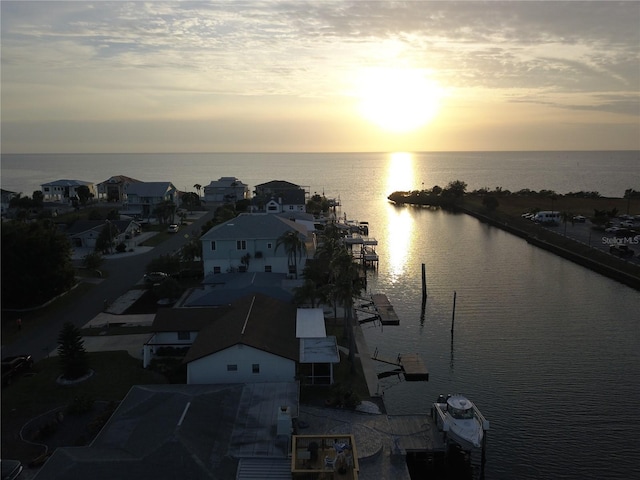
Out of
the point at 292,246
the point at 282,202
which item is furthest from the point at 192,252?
the point at 282,202

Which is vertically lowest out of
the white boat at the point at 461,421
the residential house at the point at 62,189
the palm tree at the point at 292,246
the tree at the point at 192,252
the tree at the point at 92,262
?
the white boat at the point at 461,421

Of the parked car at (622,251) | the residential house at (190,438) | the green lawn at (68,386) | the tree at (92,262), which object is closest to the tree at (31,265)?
the green lawn at (68,386)

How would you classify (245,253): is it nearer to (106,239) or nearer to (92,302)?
(92,302)

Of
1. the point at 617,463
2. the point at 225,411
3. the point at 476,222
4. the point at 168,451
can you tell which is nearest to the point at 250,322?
the point at 225,411

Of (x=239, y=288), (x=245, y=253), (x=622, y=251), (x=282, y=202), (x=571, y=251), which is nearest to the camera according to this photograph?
(x=239, y=288)

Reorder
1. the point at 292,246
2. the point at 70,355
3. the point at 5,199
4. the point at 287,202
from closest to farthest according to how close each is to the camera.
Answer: the point at 70,355 → the point at 292,246 → the point at 287,202 → the point at 5,199

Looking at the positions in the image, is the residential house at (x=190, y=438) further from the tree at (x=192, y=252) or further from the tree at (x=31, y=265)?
the tree at (x=192, y=252)
